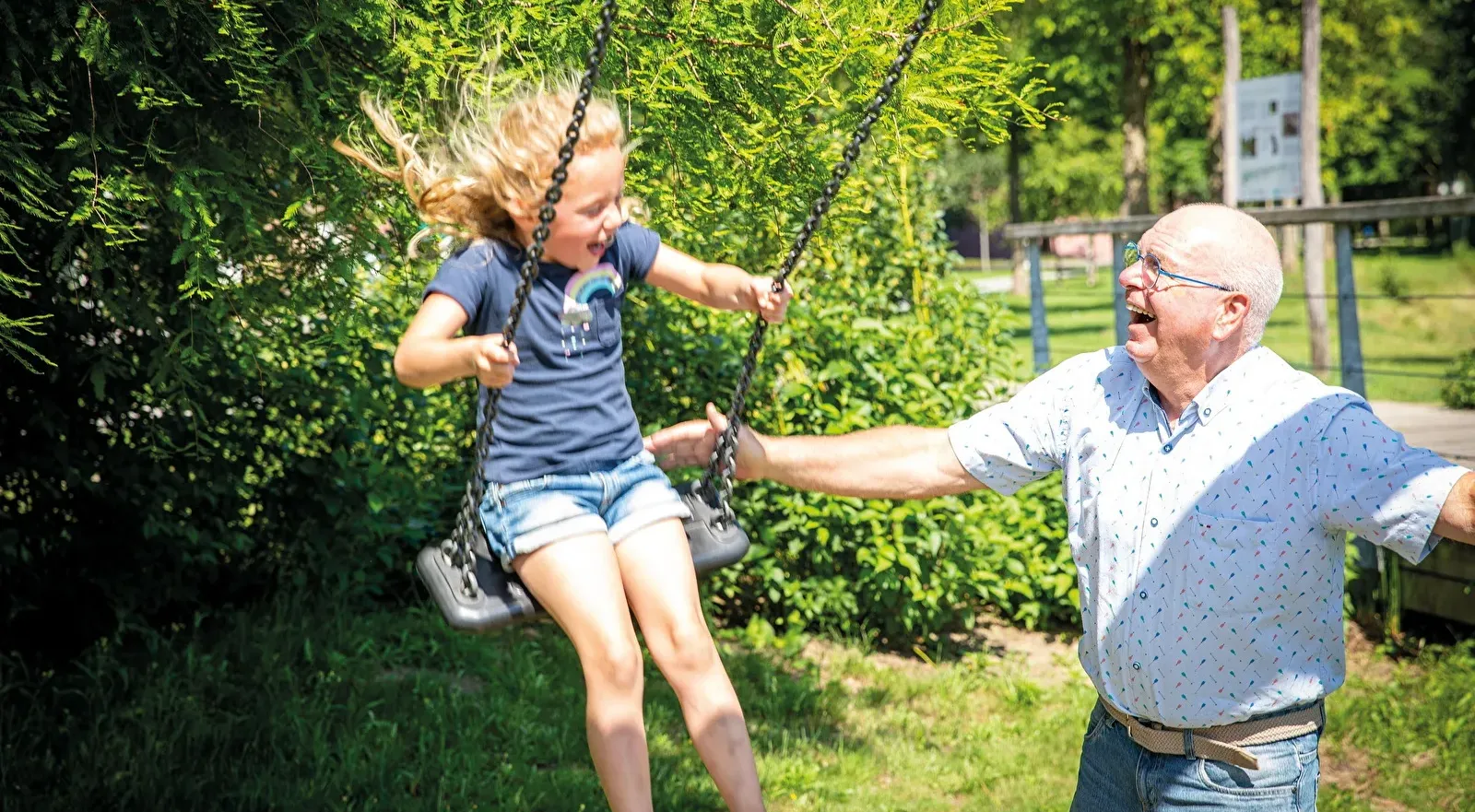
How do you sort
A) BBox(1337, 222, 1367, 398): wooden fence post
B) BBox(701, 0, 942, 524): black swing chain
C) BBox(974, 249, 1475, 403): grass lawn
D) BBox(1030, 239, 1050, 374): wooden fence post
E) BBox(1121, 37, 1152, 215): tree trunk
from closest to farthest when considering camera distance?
1. BBox(701, 0, 942, 524): black swing chain
2. BBox(1337, 222, 1367, 398): wooden fence post
3. BBox(1030, 239, 1050, 374): wooden fence post
4. BBox(974, 249, 1475, 403): grass lawn
5. BBox(1121, 37, 1152, 215): tree trunk

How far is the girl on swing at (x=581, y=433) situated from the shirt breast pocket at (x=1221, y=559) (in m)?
0.95

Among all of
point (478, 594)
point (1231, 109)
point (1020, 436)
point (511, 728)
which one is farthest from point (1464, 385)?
point (478, 594)

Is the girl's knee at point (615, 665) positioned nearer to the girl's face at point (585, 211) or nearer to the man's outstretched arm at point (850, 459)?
the man's outstretched arm at point (850, 459)

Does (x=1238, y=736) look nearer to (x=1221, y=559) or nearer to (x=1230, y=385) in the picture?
(x=1221, y=559)

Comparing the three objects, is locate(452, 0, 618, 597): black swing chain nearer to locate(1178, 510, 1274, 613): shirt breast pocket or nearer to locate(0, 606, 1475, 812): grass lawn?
locate(1178, 510, 1274, 613): shirt breast pocket

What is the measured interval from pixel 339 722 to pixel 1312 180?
1219 cm

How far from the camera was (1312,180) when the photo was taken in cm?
1397

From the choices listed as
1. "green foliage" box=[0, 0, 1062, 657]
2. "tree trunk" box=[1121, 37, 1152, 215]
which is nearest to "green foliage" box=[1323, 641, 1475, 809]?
"green foliage" box=[0, 0, 1062, 657]

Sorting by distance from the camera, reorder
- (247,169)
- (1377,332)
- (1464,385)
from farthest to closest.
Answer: (1377,332) → (1464,385) → (247,169)

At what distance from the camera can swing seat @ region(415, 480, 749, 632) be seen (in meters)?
2.86

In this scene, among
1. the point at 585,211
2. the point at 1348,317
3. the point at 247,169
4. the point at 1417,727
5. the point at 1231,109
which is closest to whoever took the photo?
the point at 585,211

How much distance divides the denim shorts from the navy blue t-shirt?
0.03 m

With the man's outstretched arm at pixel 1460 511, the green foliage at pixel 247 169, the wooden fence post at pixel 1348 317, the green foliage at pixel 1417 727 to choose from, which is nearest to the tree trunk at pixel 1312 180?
the wooden fence post at pixel 1348 317

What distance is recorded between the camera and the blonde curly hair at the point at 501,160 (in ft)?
9.39
